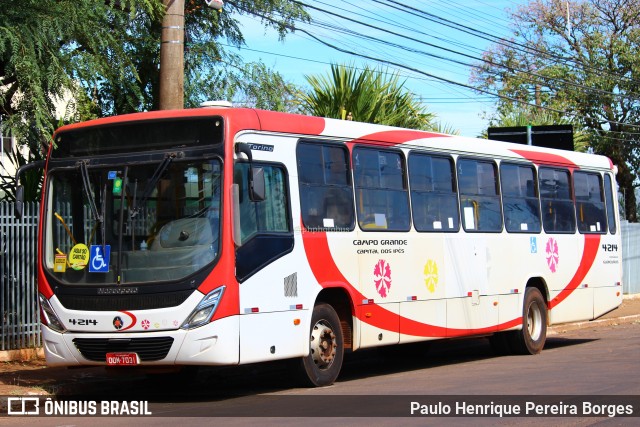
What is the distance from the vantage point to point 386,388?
1227 cm

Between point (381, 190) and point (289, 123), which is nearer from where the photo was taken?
point (289, 123)

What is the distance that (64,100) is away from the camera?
50.4ft

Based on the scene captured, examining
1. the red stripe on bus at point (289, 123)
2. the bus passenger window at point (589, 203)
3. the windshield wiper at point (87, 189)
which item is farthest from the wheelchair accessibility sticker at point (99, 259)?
the bus passenger window at point (589, 203)

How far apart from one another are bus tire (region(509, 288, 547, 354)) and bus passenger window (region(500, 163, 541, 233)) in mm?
1147

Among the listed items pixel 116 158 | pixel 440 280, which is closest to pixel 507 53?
pixel 440 280

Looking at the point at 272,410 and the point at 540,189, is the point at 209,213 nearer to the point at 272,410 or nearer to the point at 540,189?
the point at 272,410

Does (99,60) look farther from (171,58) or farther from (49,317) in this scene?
(49,317)

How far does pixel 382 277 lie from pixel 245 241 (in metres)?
2.90

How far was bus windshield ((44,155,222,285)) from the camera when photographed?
11047 millimetres

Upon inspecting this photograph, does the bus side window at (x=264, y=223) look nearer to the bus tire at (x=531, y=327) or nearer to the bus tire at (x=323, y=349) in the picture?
the bus tire at (x=323, y=349)

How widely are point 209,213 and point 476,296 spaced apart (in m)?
6.06

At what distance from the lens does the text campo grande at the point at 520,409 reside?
9.84 metres

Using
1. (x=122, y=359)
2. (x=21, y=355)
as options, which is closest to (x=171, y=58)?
(x=122, y=359)

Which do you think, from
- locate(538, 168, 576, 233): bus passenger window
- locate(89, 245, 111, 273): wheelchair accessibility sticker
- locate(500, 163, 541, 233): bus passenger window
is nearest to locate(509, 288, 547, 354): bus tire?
locate(500, 163, 541, 233): bus passenger window
